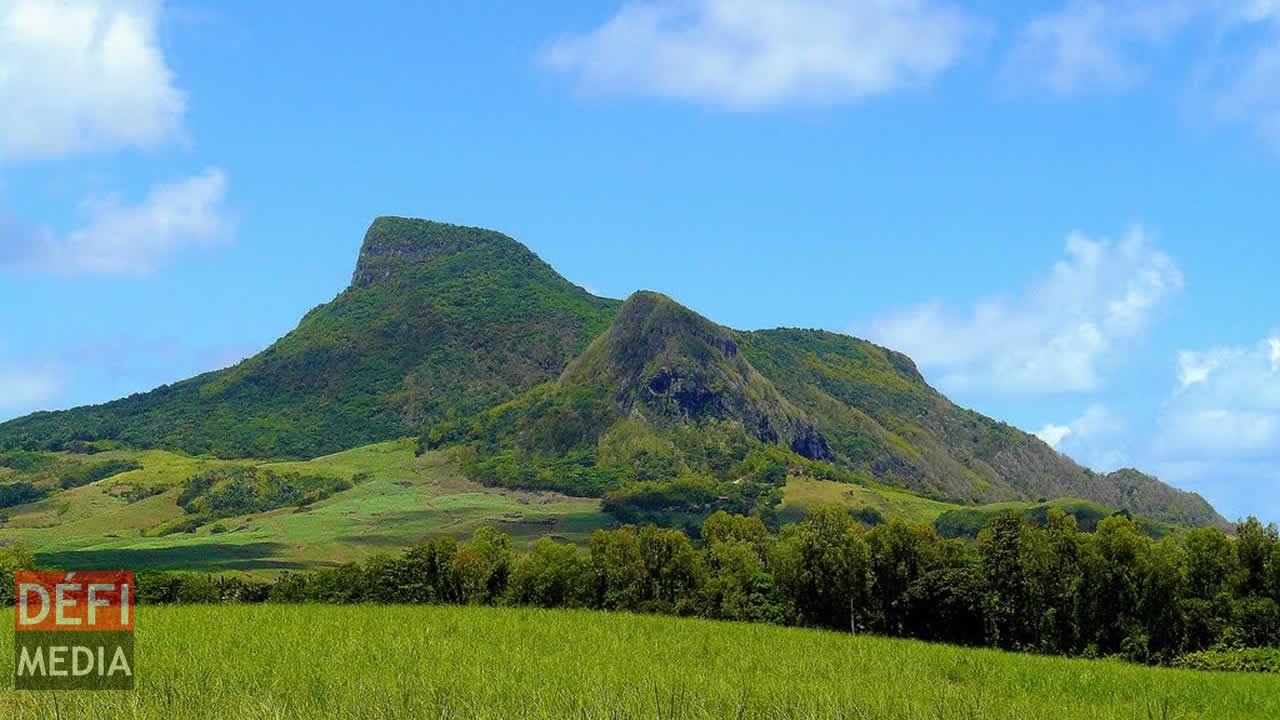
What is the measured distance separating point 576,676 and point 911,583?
75.5 m

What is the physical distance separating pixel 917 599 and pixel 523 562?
37358mm

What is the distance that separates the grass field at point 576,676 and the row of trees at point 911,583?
4557 cm

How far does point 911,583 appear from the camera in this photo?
315 feet

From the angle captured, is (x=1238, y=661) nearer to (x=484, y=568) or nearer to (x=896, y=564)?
(x=896, y=564)

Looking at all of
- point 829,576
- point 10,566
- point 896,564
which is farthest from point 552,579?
point 10,566

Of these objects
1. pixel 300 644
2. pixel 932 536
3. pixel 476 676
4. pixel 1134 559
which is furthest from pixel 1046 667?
pixel 932 536

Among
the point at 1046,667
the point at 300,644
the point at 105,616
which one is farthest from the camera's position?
the point at 105,616

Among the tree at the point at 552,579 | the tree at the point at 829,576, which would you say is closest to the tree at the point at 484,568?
the tree at the point at 552,579

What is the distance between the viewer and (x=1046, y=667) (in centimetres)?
3491

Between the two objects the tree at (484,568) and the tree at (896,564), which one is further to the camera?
the tree at (484,568)

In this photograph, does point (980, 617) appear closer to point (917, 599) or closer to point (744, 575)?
point (917, 599)
